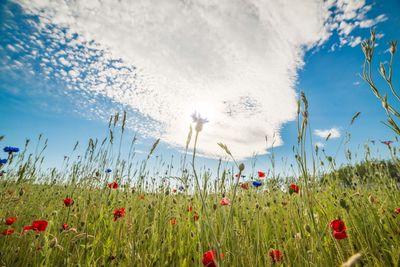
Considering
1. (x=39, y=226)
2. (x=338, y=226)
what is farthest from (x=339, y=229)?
(x=39, y=226)

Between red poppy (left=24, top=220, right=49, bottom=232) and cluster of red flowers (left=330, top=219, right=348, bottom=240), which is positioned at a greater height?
cluster of red flowers (left=330, top=219, right=348, bottom=240)

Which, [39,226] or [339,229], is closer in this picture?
[339,229]

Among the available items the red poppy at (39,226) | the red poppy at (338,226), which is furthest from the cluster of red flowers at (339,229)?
the red poppy at (39,226)

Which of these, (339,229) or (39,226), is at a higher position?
(339,229)

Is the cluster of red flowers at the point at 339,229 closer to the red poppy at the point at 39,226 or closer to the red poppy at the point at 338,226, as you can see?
the red poppy at the point at 338,226

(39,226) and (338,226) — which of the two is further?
(39,226)

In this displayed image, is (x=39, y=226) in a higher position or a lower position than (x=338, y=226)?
lower

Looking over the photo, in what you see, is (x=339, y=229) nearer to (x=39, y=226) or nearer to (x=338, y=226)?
(x=338, y=226)

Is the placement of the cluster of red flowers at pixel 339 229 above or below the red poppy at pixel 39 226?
above

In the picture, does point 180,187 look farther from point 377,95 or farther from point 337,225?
point 377,95

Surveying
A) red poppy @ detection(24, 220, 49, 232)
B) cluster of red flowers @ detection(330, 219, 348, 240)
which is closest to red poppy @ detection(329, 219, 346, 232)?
cluster of red flowers @ detection(330, 219, 348, 240)

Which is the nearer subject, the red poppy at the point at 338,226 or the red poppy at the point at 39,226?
the red poppy at the point at 338,226

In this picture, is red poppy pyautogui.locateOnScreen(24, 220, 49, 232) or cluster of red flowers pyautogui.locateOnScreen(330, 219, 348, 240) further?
red poppy pyautogui.locateOnScreen(24, 220, 49, 232)

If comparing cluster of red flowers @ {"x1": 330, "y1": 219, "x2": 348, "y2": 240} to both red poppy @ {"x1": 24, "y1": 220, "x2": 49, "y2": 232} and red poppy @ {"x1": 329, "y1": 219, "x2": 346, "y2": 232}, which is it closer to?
red poppy @ {"x1": 329, "y1": 219, "x2": 346, "y2": 232}
